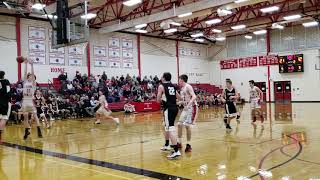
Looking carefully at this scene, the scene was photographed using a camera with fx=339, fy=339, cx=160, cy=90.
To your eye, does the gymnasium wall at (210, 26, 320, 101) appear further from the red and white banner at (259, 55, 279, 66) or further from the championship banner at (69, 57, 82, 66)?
the championship banner at (69, 57, 82, 66)

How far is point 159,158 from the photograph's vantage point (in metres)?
7.46

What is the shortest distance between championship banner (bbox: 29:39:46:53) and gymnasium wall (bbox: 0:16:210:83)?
168 mm

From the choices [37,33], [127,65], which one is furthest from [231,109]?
[127,65]

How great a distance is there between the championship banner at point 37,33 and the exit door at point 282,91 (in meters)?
22.3

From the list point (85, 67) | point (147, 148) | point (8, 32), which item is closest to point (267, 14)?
point (85, 67)

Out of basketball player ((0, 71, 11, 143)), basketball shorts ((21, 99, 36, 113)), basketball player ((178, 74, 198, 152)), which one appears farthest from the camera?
basketball shorts ((21, 99, 36, 113))

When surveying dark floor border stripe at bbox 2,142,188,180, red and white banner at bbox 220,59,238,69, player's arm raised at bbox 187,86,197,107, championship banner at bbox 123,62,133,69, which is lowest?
dark floor border stripe at bbox 2,142,188,180

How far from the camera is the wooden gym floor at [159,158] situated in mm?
6004

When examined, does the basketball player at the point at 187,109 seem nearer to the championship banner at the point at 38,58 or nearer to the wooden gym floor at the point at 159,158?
the wooden gym floor at the point at 159,158

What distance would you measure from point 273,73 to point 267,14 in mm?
8838

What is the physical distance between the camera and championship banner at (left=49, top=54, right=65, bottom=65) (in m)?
24.4

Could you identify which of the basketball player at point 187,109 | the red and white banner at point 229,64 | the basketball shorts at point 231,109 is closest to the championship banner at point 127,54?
the red and white banner at point 229,64

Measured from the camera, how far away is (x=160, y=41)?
1303 inches

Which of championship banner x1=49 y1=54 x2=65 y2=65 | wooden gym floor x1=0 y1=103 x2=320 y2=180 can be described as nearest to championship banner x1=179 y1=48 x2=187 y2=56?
championship banner x1=49 y1=54 x2=65 y2=65
